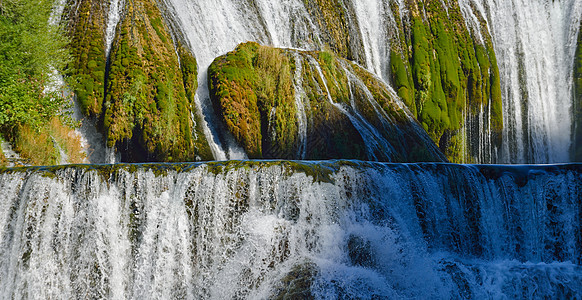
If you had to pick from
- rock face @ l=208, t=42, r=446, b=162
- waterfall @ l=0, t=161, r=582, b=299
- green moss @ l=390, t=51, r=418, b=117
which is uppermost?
green moss @ l=390, t=51, r=418, b=117

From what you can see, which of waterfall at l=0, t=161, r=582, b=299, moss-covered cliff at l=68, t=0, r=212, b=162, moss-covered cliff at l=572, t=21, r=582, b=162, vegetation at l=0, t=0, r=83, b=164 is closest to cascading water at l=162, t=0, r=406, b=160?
moss-covered cliff at l=68, t=0, r=212, b=162

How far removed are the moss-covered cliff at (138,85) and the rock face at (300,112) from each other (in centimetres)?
73

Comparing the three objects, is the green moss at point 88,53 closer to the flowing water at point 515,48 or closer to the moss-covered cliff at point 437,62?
the flowing water at point 515,48

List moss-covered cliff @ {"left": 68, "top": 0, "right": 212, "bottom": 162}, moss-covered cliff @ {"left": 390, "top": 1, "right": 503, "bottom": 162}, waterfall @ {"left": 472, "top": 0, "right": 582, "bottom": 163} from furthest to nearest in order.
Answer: waterfall @ {"left": 472, "top": 0, "right": 582, "bottom": 163} < moss-covered cliff @ {"left": 390, "top": 1, "right": 503, "bottom": 162} < moss-covered cliff @ {"left": 68, "top": 0, "right": 212, "bottom": 162}

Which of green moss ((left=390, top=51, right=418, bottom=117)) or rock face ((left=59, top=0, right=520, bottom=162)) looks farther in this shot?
green moss ((left=390, top=51, right=418, bottom=117))

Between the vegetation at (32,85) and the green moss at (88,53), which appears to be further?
the green moss at (88,53)

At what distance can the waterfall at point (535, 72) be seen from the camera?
18.1 metres

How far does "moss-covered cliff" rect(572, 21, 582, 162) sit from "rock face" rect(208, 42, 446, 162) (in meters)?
9.20

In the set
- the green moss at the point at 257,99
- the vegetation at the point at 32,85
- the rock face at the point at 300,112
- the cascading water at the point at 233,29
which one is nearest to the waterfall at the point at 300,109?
the rock face at the point at 300,112

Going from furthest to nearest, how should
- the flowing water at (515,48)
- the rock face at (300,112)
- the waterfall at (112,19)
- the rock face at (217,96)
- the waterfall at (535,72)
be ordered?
the waterfall at (535,72), the flowing water at (515,48), the waterfall at (112,19), the rock face at (300,112), the rock face at (217,96)

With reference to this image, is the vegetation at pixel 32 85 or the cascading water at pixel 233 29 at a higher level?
the cascading water at pixel 233 29

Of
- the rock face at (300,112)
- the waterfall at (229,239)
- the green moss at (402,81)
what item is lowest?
the waterfall at (229,239)

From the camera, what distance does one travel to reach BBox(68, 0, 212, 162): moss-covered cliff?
9.80 meters

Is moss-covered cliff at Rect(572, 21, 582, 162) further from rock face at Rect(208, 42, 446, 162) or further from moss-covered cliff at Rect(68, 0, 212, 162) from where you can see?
moss-covered cliff at Rect(68, 0, 212, 162)
